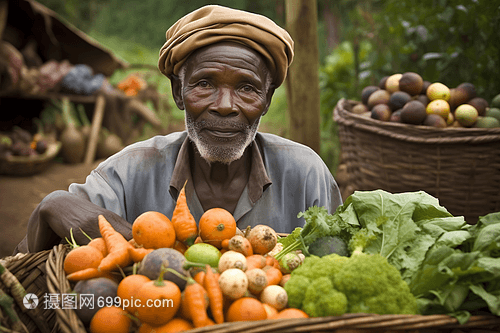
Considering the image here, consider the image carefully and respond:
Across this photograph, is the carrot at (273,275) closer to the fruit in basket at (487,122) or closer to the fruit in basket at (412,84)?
the fruit in basket at (487,122)

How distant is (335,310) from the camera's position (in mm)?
1271

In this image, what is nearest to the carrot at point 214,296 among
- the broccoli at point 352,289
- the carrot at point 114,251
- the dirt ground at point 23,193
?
the broccoli at point 352,289

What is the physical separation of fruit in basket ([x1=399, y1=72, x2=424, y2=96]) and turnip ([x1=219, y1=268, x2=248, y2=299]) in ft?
9.40

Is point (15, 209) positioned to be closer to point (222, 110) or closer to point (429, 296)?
point (222, 110)

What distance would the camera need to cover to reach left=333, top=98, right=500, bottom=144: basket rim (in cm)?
298

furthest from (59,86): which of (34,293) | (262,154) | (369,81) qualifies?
(34,293)

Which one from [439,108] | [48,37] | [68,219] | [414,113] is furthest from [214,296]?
[48,37]

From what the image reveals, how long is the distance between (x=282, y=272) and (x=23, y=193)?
5149 millimetres

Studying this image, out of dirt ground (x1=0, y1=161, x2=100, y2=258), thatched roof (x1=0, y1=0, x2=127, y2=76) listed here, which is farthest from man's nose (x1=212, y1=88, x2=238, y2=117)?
thatched roof (x1=0, y1=0, x2=127, y2=76)

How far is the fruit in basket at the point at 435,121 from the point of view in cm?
323

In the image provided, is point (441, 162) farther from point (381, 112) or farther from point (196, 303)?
point (196, 303)

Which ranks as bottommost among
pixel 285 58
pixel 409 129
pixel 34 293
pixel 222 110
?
pixel 34 293

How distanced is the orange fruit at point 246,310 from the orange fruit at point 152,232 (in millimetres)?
377

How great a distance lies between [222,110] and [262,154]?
578mm
